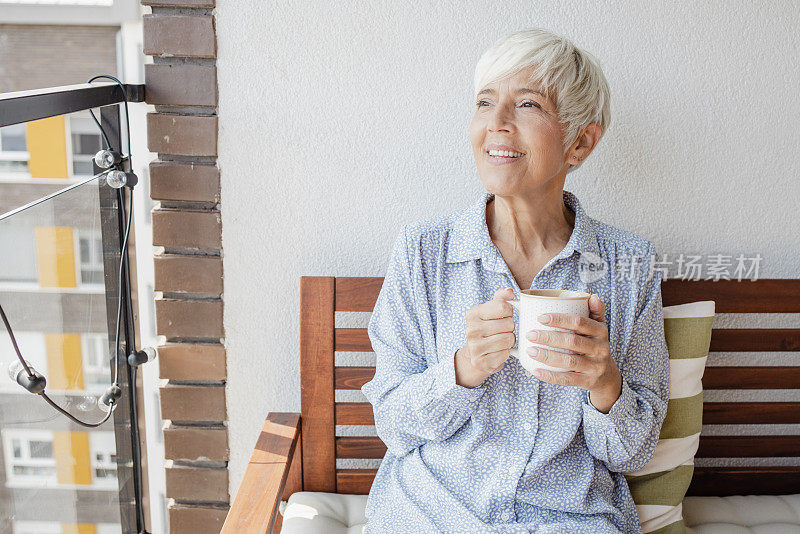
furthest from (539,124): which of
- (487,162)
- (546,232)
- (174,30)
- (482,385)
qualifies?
(174,30)

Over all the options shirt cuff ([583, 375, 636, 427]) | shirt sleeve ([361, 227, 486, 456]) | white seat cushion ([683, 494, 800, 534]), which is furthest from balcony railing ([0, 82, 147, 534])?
white seat cushion ([683, 494, 800, 534])

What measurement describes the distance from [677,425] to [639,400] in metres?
0.23

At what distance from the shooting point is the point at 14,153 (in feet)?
5.58

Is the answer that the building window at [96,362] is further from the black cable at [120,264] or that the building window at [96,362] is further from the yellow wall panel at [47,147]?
the yellow wall panel at [47,147]

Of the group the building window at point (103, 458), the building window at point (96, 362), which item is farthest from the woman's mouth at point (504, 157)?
the building window at point (103, 458)

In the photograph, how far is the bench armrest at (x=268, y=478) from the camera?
1282 millimetres

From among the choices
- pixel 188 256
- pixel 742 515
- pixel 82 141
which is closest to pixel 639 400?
pixel 742 515

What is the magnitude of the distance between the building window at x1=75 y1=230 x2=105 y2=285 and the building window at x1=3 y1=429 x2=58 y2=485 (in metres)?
0.33

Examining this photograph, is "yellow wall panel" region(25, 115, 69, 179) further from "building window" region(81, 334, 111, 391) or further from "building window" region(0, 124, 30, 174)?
"building window" region(81, 334, 111, 391)

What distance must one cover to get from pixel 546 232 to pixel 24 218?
39.1 inches

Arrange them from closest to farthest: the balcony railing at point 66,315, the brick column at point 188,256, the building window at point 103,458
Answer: the balcony railing at point 66,315 < the building window at point 103,458 < the brick column at point 188,256

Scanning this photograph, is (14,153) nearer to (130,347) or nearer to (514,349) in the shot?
(130,347)

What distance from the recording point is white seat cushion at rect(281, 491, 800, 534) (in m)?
1.56

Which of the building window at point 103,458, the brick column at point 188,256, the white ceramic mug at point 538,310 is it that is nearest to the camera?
the white ceramic mug at point 538,310
